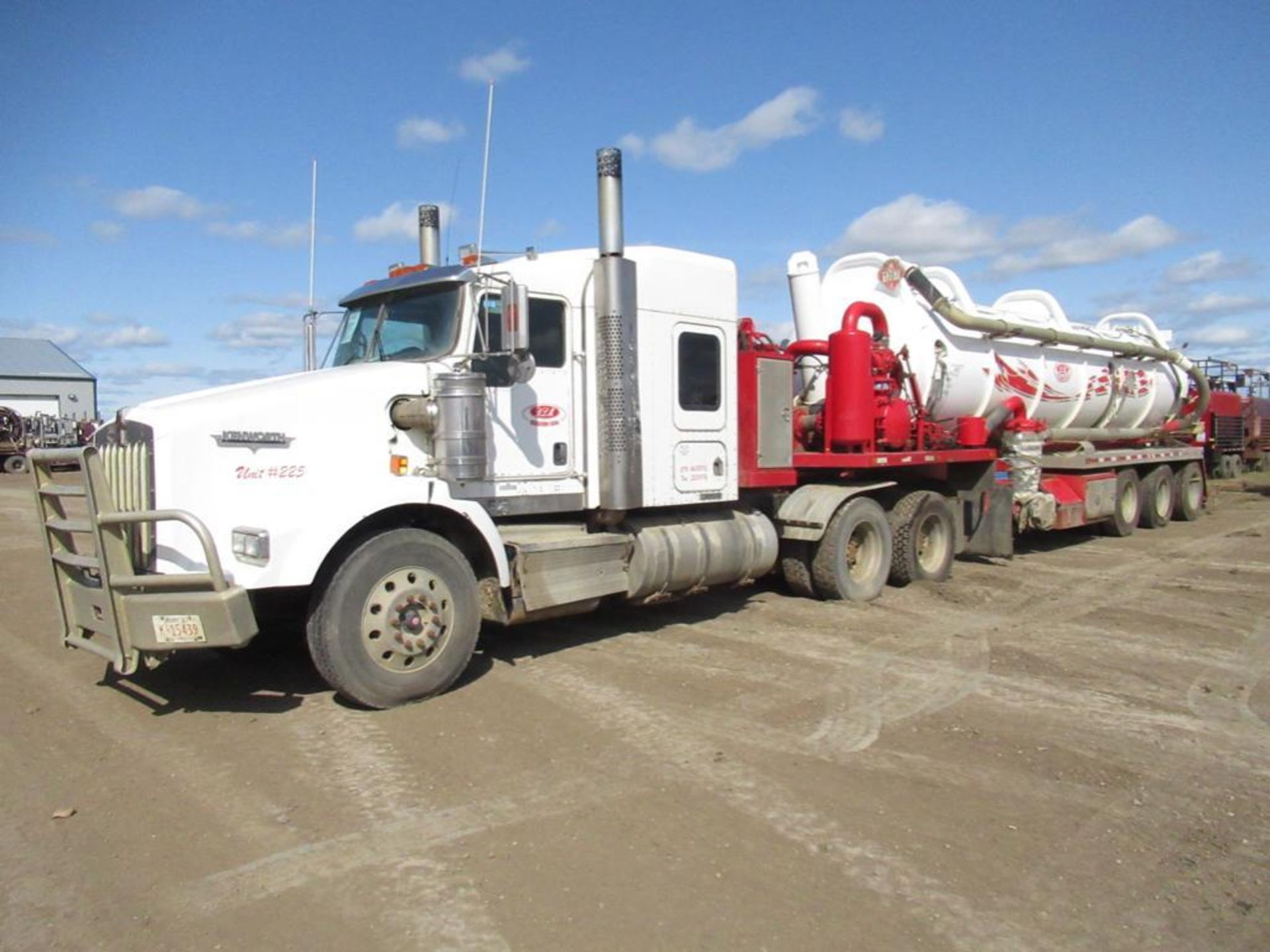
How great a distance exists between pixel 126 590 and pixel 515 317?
2.74m

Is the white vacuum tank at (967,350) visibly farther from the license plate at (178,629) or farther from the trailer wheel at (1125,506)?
the license plate at (178,629)

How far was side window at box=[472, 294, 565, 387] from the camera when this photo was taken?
6.45 metres

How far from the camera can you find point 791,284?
10.5 metres

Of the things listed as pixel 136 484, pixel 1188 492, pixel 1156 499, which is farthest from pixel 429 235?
pixel 1188 492

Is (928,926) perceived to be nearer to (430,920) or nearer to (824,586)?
(430,920)

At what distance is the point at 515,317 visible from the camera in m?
5.98

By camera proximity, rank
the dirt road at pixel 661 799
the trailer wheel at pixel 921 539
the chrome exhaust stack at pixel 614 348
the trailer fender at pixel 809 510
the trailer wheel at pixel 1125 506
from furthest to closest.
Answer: the trailer wheel at pixel 1125 506, the trailer wheel at pixel 921 539, the trailer fender at pixel 809 510, the chrome exhaust stack at pixel 614 348, the dirt road at pixel 661 799

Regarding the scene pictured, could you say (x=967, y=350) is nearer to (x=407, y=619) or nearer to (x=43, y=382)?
(x=407, y=619)

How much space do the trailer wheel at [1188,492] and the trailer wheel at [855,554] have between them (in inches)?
383

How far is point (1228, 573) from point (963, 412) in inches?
135

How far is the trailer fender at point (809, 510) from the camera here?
28.7 feet

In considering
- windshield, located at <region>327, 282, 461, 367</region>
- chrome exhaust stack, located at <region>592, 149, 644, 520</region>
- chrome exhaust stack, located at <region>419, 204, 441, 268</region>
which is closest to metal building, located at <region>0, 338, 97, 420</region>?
chrome exhaust stack, located at <region>419, 204, 441, 268</region>

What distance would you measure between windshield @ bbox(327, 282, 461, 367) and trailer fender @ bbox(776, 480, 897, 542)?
388 centimetres

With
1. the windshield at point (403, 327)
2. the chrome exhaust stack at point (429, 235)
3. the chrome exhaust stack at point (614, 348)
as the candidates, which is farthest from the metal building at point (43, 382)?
the chrome exhaust stack at point (614, 348)
